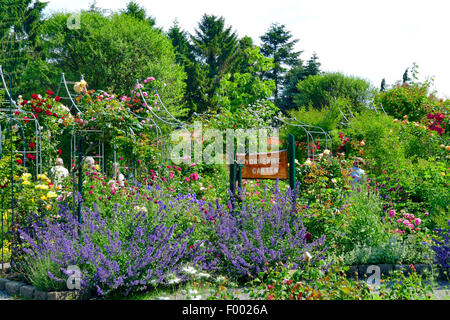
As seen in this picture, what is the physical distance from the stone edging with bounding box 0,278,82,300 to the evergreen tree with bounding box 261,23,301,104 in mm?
23618

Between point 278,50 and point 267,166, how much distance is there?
22787 mm

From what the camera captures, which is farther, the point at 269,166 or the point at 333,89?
the point at 333,89

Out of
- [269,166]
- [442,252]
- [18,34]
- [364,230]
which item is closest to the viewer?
[442,252]

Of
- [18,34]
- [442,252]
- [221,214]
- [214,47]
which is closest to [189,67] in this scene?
[214,47]

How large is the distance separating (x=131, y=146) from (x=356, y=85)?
20.2 m

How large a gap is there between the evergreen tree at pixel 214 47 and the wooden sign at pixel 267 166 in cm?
2008

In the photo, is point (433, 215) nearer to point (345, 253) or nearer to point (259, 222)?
point (345, 253)

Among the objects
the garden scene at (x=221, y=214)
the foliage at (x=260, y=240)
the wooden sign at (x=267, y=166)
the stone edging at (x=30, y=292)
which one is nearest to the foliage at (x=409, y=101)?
the garden scene at (x=221, y=214)

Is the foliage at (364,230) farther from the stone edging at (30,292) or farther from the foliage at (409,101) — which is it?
the foliage at (409,101)

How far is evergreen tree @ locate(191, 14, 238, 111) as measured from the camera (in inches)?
1022

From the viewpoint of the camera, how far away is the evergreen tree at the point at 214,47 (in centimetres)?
2595

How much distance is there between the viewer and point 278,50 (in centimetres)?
2706

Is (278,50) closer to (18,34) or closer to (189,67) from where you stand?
(189,67)
